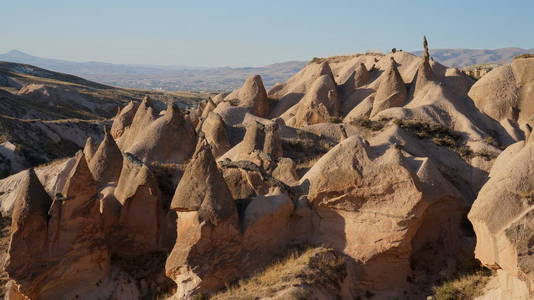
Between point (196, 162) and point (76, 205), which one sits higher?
point (196, 162)

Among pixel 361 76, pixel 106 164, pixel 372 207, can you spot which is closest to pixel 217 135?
pixel 106 164

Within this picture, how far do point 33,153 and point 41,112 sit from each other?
2185cm

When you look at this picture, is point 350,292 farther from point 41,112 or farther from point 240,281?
point 41,112

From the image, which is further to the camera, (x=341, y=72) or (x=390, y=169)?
Result: (x=341, y=72)

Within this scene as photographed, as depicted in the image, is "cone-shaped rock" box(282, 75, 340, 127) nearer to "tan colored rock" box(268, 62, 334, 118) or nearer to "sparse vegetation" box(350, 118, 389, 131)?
"tan colored rock" box(268, 62, 334, 118)

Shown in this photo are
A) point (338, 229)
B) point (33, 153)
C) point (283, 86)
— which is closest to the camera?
point (338, 229)

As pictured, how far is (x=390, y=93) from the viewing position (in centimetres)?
2469

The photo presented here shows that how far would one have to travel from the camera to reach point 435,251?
13570mm

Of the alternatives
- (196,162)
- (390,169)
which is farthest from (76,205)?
(390,169)

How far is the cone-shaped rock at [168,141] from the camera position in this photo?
19453 millimetres

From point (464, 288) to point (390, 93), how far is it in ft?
Result: 44.4

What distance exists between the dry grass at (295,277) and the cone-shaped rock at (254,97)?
16646 millimetres

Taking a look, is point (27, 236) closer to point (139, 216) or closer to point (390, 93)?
point (139, 216)

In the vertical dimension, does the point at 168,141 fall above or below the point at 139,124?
below
